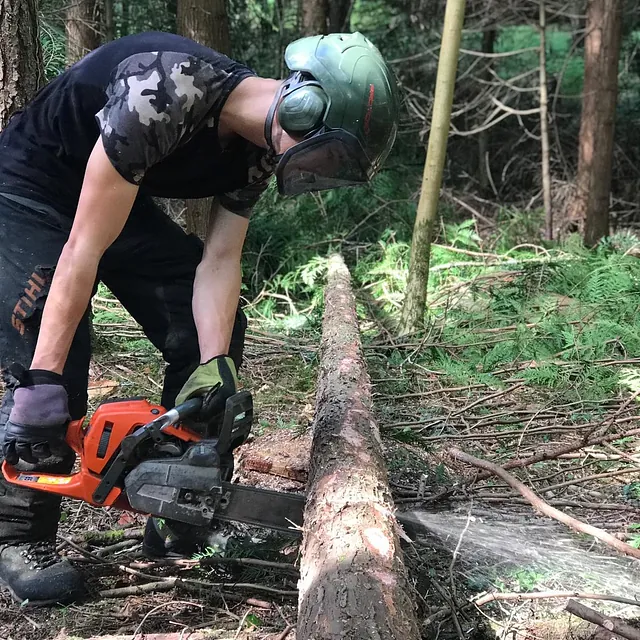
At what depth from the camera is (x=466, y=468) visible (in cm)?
314

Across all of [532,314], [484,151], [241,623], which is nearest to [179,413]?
[241,623]

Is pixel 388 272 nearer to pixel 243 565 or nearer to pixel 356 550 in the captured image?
pixel 243 565

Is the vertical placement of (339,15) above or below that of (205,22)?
above

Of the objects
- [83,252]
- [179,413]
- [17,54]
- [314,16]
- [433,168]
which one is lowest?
[179,413]

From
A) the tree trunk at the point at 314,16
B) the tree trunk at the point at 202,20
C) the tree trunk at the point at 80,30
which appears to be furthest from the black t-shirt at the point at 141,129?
the tree trunk at the point at 314,16

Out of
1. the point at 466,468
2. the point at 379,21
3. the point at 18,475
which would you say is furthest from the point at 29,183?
the point at 379,21

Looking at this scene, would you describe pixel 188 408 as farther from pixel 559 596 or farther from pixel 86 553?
pixel 559 596

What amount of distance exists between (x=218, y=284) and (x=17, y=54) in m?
2.05

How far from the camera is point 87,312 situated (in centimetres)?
219

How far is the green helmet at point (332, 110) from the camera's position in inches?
75.4

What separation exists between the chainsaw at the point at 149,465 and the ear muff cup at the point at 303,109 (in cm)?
89

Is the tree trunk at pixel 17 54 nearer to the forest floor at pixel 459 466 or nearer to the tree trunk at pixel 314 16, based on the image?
the forest floor at pixel 459 466

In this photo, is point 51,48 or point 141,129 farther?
point 51,48

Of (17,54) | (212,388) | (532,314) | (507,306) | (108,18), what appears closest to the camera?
(212,388)
